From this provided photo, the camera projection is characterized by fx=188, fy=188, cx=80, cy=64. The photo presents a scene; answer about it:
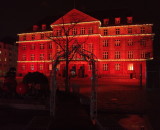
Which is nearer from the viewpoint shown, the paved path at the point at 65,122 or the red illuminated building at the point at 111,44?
the paved path at the point at 65,122

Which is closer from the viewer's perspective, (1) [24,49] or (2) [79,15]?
(2) [79,15]

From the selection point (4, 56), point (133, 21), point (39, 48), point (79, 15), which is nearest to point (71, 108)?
point (79, 15)

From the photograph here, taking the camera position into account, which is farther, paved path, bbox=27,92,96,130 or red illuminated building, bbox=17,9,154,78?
red illuminated building, bbox=17,9,154,78

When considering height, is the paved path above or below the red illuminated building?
below

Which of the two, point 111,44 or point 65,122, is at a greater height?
point 111,44

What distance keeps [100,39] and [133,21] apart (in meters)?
9.66

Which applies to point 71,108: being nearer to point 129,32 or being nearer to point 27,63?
point 129,32

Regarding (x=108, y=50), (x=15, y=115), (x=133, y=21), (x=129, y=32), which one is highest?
(x=133, y=21)

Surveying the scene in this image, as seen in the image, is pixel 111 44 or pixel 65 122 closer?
pixel 65 122

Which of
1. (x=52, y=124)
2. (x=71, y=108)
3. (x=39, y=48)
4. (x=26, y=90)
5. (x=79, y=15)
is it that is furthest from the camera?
(x=39, y=48)

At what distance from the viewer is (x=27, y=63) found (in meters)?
56.8

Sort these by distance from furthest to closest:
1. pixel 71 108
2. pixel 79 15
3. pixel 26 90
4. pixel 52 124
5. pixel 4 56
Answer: pixel 4 56 → pixel 79 15 → pixel 26 90 → pixel 71 108 → pixel 52 124

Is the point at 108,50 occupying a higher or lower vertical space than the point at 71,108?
higher

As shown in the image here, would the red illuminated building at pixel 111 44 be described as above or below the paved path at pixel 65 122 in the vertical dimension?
above
